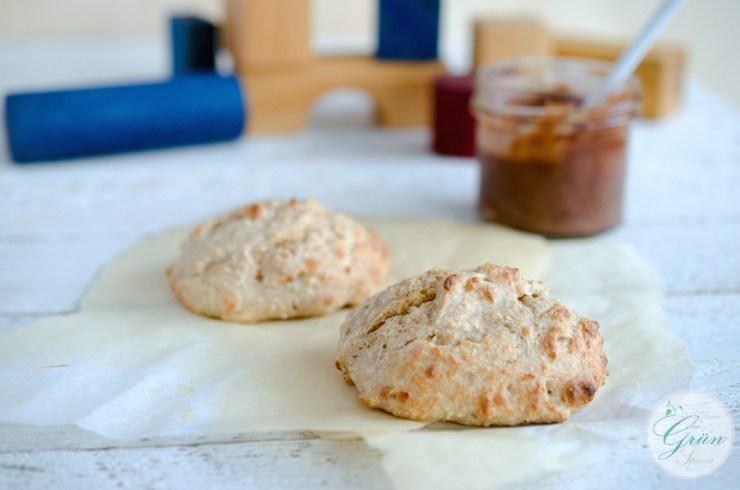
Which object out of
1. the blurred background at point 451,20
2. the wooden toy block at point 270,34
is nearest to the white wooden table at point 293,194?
the wooden toy block at point 270,34

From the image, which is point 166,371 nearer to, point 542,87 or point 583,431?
point 583,431

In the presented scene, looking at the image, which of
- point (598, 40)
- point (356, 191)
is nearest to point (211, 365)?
point (356, 191)

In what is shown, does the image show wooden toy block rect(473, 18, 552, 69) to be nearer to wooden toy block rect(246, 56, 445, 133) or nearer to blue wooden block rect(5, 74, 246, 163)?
wooden toy block rect(246, 56, 445, 133)

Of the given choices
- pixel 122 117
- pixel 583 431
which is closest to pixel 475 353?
pixel 583 431

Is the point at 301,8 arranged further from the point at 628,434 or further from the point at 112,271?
the point at 628,434

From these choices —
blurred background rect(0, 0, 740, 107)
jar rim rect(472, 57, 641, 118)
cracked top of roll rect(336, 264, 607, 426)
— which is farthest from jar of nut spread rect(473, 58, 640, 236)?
blurred background rect(0, 0, 740, 107)
